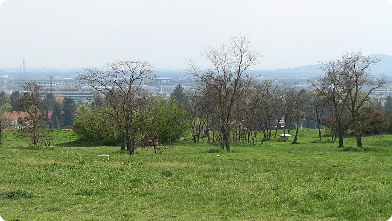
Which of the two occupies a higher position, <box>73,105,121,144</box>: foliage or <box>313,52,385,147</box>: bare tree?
<box>313,52,385,147</box>: bare tree

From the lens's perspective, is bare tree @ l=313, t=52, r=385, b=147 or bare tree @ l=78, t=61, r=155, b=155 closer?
bare tree @ l=78, t=61, r=155, b=155

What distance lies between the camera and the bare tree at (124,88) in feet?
95.3

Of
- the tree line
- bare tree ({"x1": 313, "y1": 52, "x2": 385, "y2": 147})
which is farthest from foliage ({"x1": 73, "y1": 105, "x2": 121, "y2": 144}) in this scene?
bare tree ({"x1": 313, "y1": 52, "x2": 385, "y2": 147})

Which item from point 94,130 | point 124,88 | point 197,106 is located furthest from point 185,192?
point 197,106

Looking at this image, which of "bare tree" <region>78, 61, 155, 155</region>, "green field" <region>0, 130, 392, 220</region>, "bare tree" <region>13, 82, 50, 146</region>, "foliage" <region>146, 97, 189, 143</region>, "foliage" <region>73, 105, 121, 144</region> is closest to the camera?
"green field" <region>0, 130, 392, 220</region>

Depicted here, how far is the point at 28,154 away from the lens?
26.8m

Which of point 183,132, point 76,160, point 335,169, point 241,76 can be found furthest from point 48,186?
point 183,132

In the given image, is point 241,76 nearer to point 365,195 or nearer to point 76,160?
point 76,160

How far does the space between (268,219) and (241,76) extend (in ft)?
84.3

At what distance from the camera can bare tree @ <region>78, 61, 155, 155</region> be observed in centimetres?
2906

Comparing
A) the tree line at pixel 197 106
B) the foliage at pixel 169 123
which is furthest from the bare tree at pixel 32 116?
the foliage at pixel 169 123

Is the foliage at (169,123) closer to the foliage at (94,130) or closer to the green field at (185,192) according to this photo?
the foliage at (94,130)

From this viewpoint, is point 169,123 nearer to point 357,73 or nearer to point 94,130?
point 94,130

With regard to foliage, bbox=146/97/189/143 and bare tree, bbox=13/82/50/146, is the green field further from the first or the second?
foliage, bbox=146/97/189/143
